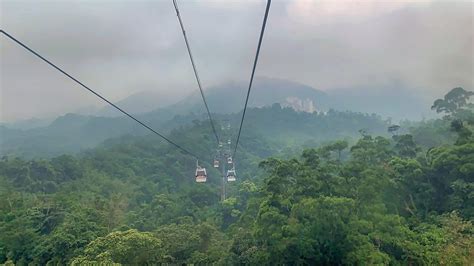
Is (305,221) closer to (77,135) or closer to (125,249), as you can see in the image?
(125,249)

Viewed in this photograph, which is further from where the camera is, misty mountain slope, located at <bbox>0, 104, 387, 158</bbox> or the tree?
misty mountain slope, located at <bbox>0, 104, 387, 158</bbox>

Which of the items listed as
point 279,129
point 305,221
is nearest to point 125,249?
point 305,221

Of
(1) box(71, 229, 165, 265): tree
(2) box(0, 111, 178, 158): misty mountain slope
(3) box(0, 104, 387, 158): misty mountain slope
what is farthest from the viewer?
(2) box(0, 111, 178, 158): misty mountain slope

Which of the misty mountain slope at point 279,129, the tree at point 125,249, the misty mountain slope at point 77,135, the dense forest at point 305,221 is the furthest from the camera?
the misty mountain slope at point 77,135

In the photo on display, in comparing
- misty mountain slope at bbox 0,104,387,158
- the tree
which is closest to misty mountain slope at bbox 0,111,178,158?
misty mountain slope at bbox 0,104,387,158

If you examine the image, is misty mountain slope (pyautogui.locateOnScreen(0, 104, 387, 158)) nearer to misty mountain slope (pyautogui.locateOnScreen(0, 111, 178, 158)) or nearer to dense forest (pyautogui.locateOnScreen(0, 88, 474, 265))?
misty mountain slope (pyautogui.locateOnScreen(0, 111, 178, 158))

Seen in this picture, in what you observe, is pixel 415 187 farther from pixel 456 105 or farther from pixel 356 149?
pixel 456 105

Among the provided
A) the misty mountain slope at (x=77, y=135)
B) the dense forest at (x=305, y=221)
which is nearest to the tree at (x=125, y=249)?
the dense forest at (x=305, y=221)

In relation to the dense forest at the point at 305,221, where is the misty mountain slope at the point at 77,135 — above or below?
above

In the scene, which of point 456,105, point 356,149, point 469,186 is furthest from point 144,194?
point 456,105

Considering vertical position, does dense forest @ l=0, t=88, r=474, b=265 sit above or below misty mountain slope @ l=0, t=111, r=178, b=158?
below

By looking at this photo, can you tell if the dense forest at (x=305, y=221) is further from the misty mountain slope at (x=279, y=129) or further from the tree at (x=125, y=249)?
the misty mountain slope at (x=279, y=129)
